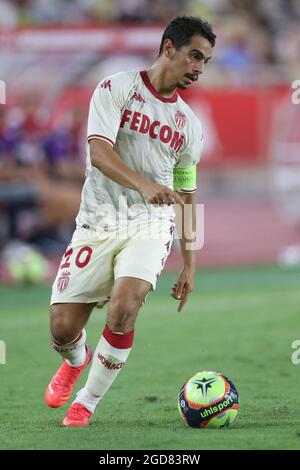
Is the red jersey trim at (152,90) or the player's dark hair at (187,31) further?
the red jersey trim at (152,90)

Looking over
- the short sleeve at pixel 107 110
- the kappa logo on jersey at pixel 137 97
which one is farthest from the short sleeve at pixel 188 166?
the short sleeve at pixel 107 110

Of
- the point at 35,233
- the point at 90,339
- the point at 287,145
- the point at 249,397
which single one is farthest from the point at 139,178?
the point at 287,145

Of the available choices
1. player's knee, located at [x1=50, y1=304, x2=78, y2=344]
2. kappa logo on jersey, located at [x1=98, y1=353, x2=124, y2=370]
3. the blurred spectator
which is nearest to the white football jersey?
player's knee, located at [x1=50, y1=304, x2=78, y2=344]

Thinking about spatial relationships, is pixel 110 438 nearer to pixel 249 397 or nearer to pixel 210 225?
pixel 249 397

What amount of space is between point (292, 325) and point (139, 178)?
4663 millimetres

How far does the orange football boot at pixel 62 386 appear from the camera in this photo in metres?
6.80

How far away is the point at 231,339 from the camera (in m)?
9.66

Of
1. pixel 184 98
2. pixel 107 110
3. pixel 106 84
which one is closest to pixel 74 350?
pixel 107 110

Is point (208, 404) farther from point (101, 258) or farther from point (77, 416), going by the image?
point (101, 258)

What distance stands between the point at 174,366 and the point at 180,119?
259 cm

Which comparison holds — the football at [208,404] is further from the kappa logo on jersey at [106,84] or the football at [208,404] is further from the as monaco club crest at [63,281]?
the kappa logo on jersey at [106,84]

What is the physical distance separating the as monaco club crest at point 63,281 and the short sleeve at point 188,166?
901 mm

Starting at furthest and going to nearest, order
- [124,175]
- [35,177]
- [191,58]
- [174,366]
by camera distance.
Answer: [35,177] < [174,366] < [191,58] < [124,175]

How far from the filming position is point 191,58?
634 cm
